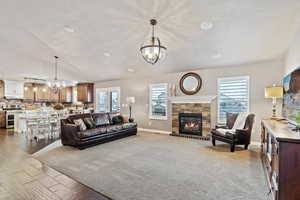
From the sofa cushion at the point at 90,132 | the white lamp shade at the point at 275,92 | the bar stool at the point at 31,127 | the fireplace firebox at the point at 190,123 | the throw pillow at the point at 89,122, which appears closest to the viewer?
the white lamp shade at the point at 275,92

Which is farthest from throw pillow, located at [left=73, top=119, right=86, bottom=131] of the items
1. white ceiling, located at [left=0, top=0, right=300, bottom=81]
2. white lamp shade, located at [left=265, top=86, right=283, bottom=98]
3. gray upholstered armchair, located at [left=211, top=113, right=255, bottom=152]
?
white lamp shade, located at [left=265, top=86, right=283, bottom=98]

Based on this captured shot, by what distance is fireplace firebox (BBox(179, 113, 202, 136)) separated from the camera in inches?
229

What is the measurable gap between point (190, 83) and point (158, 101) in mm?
1636

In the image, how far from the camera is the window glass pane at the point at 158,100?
267 inches

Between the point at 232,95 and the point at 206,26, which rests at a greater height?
the point at 206,26

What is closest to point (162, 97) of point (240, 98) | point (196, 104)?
point (196, 104)

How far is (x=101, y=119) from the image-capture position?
19.1ft

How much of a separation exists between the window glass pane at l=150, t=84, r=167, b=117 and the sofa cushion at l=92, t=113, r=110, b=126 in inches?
81.9

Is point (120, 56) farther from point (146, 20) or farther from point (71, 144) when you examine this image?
point (71, 144)

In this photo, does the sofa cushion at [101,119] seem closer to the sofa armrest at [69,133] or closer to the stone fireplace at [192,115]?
the sofa armrest at [69,133]

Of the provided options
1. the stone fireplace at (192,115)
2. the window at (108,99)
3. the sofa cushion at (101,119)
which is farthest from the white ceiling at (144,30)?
the window at (108,99)

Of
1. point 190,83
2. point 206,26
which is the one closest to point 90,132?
point 190,83

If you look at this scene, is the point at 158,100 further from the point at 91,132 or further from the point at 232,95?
the point at 91,132

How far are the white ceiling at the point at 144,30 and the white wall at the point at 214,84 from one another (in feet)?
1.11
